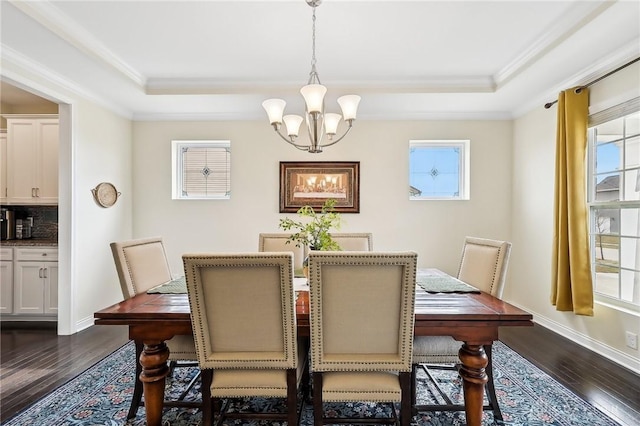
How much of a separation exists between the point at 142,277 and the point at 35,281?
238 centimetres

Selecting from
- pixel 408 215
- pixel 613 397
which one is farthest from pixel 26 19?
pixel 613 397

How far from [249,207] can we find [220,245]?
62 centimetres

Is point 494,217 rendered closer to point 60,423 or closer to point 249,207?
point 249,207

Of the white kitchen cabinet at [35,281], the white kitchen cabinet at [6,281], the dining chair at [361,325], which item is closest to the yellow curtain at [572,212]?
the dining chair at [361,325]

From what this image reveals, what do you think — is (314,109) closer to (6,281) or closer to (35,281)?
(35,281)

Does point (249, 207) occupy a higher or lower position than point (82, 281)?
higher

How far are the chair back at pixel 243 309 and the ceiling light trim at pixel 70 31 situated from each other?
7.00 feet

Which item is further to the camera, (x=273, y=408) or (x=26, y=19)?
(x=26, y=19)

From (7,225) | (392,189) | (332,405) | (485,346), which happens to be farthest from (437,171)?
(7,225)

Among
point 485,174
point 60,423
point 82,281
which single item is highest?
point 485,174

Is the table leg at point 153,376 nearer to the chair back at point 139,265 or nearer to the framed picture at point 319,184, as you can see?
the chair back at point 139,265

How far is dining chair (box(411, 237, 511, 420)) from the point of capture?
1.86 metres

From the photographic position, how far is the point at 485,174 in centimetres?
423

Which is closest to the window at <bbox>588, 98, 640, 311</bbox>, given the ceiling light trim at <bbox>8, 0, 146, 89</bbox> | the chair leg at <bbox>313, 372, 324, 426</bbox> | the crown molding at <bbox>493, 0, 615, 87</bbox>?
the crown molding at <bbox>493, 0, 615, 87</bbox>
